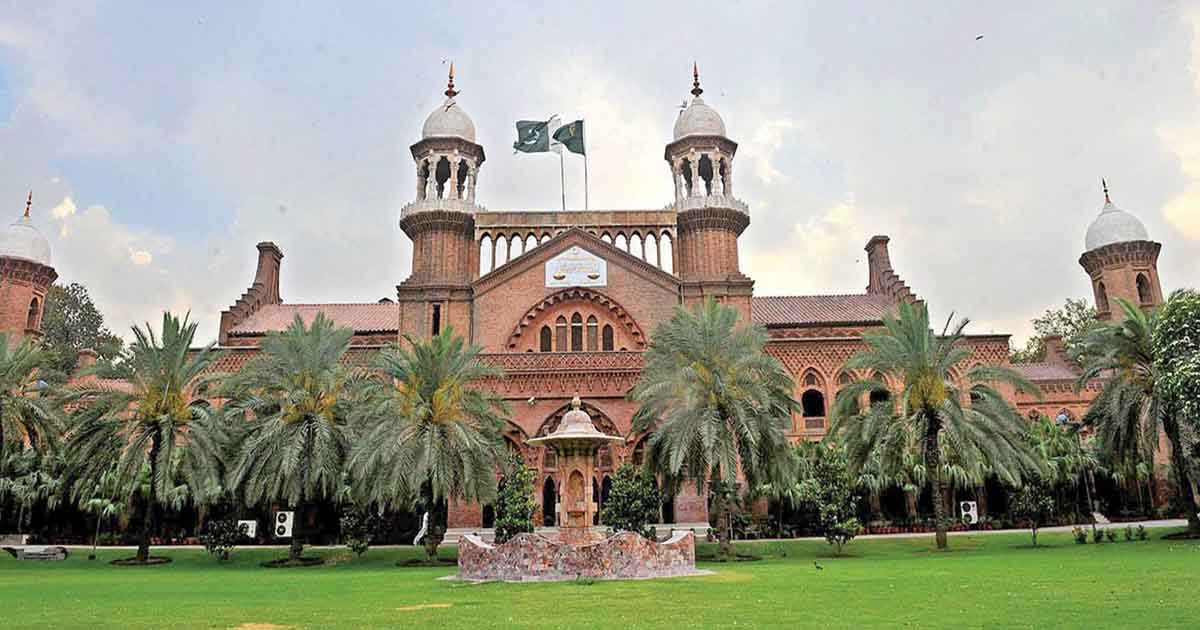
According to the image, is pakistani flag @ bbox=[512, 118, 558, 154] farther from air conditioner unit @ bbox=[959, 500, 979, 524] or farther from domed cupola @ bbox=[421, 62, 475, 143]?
air conditioner unit @ bbox=[959, 500, 979, 524]

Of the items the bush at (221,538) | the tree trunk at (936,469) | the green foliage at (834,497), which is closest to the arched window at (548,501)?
the green foliage at (834,497)

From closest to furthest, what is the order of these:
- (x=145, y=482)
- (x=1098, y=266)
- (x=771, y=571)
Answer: (x=771, y=571), (x=145, y=482), (x=1098, y=266)

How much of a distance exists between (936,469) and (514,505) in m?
14.7

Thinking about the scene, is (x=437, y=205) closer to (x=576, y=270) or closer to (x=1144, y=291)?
(x=576, y=270)

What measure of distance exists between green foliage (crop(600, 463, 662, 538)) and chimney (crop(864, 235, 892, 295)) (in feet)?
83.5

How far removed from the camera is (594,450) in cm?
2275

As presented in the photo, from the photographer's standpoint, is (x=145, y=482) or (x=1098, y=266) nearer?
(x=145, y=482)

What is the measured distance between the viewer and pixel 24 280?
152 feet

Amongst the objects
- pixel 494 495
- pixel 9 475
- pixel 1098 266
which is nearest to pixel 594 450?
pixel 494 495

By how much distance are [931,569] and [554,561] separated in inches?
351

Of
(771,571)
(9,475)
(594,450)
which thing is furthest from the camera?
(9,475)

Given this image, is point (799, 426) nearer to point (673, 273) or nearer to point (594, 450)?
point (673, 273)

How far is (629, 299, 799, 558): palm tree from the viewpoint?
26.1 m

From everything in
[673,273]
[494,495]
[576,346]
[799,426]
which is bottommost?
[494,495]
